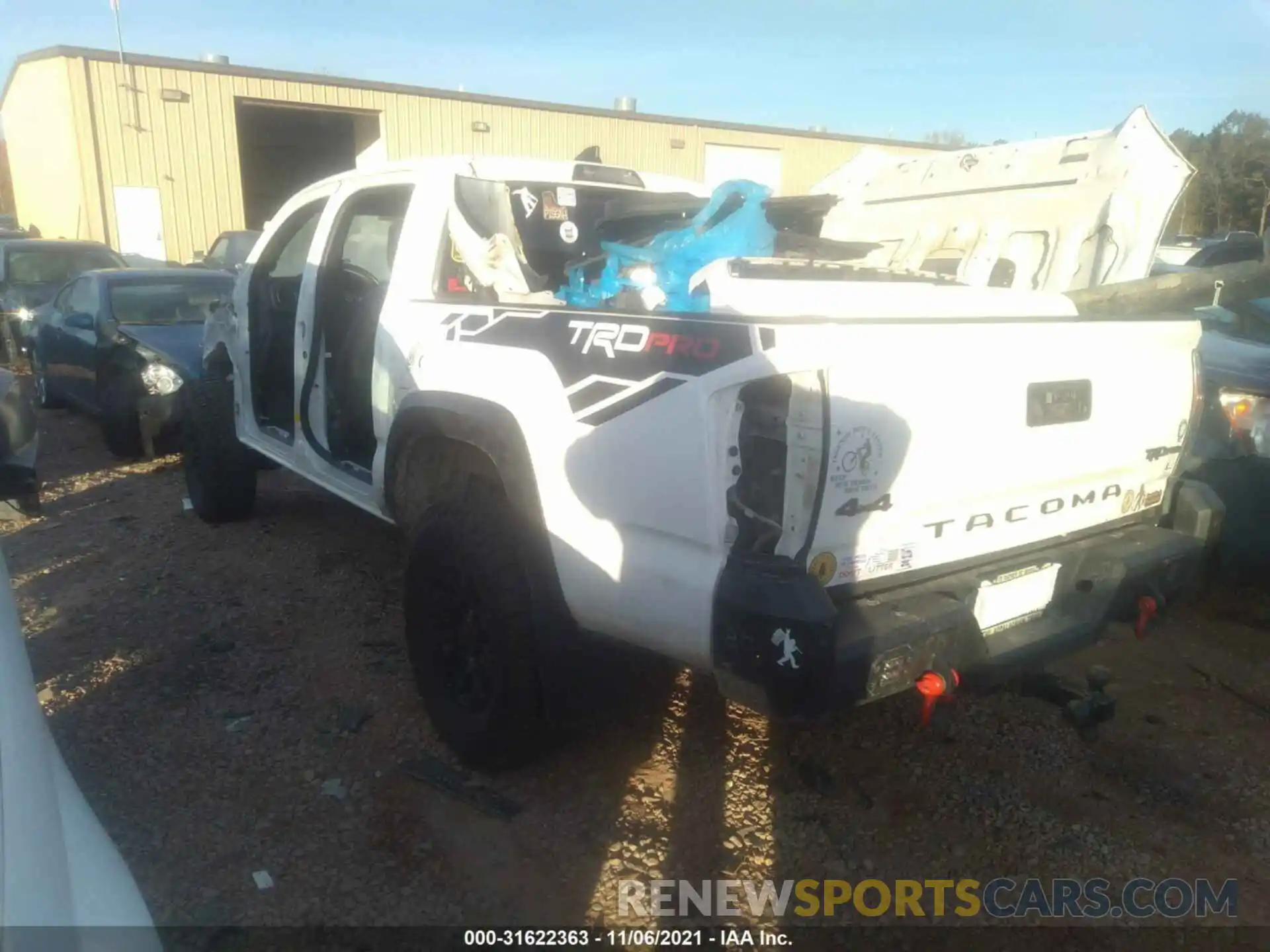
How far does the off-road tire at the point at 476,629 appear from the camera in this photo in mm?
2982

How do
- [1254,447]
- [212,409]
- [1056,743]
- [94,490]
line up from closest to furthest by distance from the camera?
[1056,743], [1254,447], [212,409], [94,490]

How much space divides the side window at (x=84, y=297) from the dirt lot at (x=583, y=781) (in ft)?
14.4

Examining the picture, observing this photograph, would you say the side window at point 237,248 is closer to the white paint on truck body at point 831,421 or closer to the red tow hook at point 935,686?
the white paint on truck body at point 831,421

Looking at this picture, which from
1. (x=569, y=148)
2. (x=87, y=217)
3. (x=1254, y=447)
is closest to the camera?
(x=1254, y=447)

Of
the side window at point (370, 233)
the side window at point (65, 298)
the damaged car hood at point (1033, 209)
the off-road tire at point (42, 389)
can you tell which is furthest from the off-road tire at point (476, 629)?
the off-road tire at point (42, 389)

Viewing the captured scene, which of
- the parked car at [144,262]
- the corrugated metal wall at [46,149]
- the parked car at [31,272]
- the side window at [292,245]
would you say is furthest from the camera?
the corrugated metal wall at [46,149]

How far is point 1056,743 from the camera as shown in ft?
11.9

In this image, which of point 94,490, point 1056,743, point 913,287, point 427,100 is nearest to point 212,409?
point 94,490

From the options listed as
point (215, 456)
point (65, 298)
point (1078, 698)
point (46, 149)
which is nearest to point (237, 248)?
point (65, 298)

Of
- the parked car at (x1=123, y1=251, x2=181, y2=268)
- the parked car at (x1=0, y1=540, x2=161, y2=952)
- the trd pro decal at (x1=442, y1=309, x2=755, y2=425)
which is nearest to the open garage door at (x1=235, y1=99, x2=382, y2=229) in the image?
the parked car at (x1=123, y1=251, x2=181, y2=268)

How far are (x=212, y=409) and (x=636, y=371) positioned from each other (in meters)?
3.88

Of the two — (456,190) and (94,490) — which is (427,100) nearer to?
(94,490)

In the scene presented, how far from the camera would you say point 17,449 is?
2627 mm

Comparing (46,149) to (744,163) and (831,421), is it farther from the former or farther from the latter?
(831,421)
